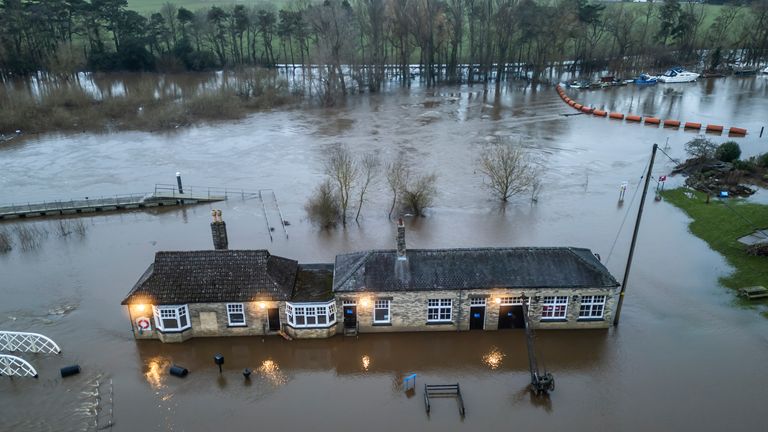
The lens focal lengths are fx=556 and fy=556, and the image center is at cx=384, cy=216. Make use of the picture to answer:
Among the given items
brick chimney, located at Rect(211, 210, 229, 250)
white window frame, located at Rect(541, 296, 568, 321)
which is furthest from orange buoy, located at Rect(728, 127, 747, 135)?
brick chimney, located at Rect(211, 210, 229, 250)

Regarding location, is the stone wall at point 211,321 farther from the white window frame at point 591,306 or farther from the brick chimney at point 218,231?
the white window frame at point 591,306

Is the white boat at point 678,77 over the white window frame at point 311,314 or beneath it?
over

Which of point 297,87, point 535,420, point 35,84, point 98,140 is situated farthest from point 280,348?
point 35,84

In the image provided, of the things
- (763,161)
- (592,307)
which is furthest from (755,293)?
(763,161)

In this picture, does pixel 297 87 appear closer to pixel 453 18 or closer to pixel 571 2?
pixel 453 18

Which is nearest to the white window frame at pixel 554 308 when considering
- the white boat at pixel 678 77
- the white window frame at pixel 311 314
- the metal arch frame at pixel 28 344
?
the white window frame at pixel 311 314

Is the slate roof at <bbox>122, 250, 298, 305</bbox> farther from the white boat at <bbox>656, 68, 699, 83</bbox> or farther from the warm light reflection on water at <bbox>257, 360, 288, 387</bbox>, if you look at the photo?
the white boat at <bbox>656, 68, 699, 83</bbox>
